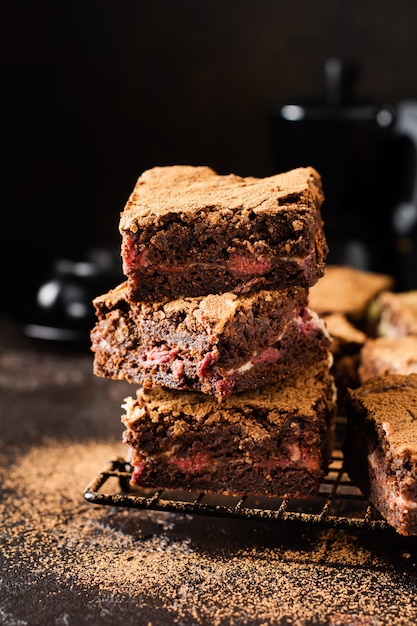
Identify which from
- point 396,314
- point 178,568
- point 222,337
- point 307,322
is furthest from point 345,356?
point 178,568

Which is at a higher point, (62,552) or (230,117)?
(230,117)

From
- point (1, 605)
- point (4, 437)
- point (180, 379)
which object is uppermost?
point (180, 379)

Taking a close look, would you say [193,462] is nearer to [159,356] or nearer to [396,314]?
[159,356]

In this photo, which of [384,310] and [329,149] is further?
[329,149]

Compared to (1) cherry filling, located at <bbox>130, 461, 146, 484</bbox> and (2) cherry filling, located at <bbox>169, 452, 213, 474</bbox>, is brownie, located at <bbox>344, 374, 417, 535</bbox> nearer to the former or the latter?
(2) cherry filling, located at <bbox>169, 452, 213, 474</bbox>

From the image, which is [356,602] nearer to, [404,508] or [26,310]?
[404,508]

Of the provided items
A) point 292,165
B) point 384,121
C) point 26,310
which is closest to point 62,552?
point 26,310

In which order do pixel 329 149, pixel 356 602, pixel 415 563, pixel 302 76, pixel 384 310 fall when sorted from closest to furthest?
pixel 356 602
pixel 415 563
pixel 384 310
pixel 329 149
pixel 302 76

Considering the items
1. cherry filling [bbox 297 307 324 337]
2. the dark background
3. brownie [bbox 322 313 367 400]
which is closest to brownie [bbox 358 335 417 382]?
brownie [bbox 322 313 367 400]
